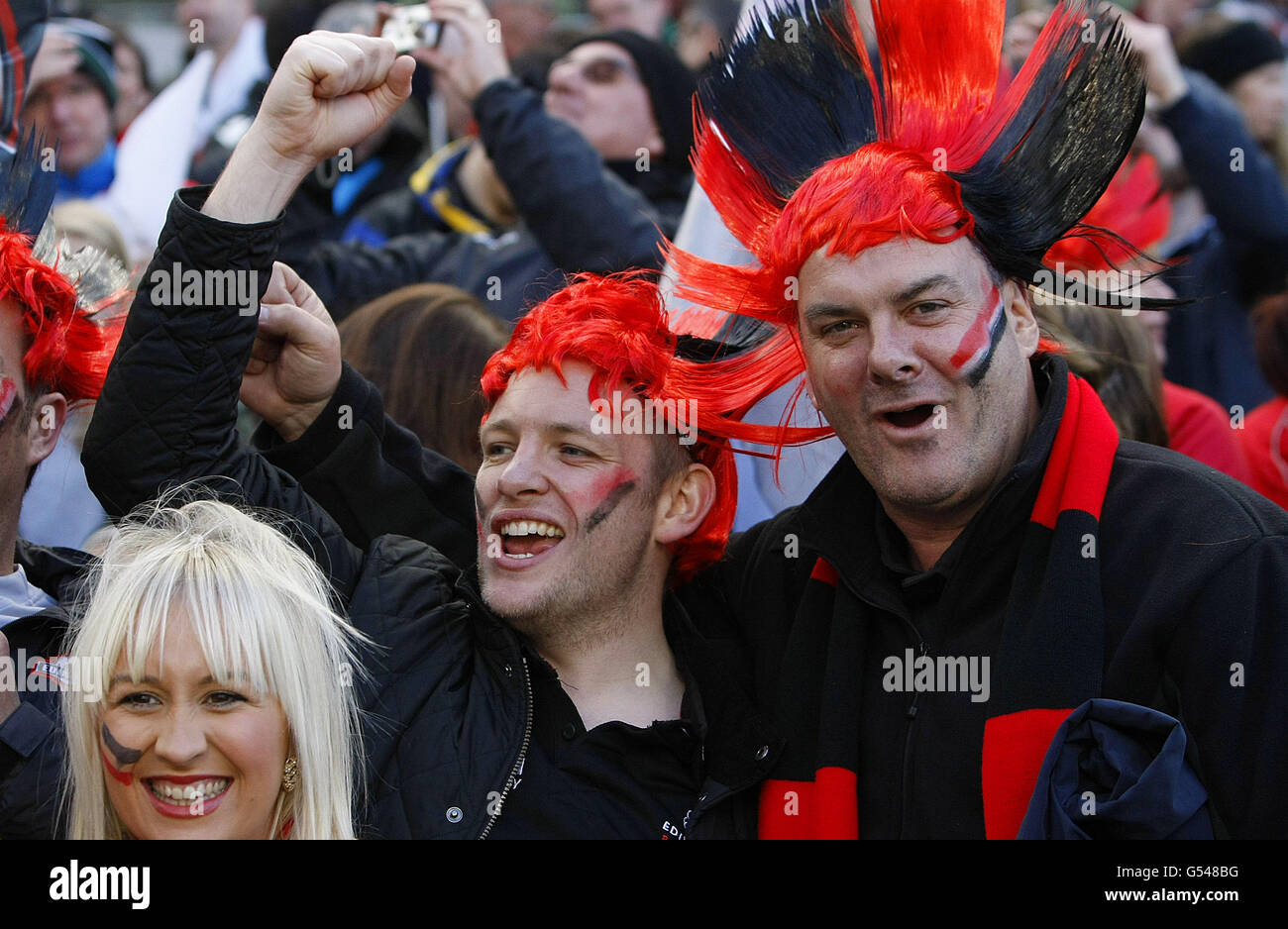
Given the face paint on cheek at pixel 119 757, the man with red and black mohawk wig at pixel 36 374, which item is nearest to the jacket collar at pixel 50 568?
the man with red and black mohawk wig at pixel 36 374

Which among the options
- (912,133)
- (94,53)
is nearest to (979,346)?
(912,133)

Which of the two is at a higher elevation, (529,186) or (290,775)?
(529,186)

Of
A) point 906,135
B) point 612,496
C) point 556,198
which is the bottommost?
point 612,496

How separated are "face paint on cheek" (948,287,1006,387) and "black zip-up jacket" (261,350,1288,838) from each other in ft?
0.53

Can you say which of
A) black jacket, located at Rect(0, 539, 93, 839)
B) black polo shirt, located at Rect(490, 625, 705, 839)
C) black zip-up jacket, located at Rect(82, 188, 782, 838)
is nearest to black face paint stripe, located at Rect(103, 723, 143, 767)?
black jacket, located at Rect(0, 539, 93, 839)

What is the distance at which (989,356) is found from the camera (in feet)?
8.83

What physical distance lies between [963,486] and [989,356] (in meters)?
0.25

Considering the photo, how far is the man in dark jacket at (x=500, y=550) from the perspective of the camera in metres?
2.67

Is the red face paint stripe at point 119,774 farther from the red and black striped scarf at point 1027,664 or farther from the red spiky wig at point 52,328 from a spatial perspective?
the red and black striped scarf at point 1027,664

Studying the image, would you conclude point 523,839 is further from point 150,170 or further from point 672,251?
point 150,170

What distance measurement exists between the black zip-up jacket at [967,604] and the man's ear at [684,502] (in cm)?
17

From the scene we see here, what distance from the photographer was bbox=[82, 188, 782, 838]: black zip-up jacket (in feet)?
8.66

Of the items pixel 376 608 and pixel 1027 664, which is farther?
pixel 376 608

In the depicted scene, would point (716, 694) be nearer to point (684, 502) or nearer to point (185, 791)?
point (684, 502)
